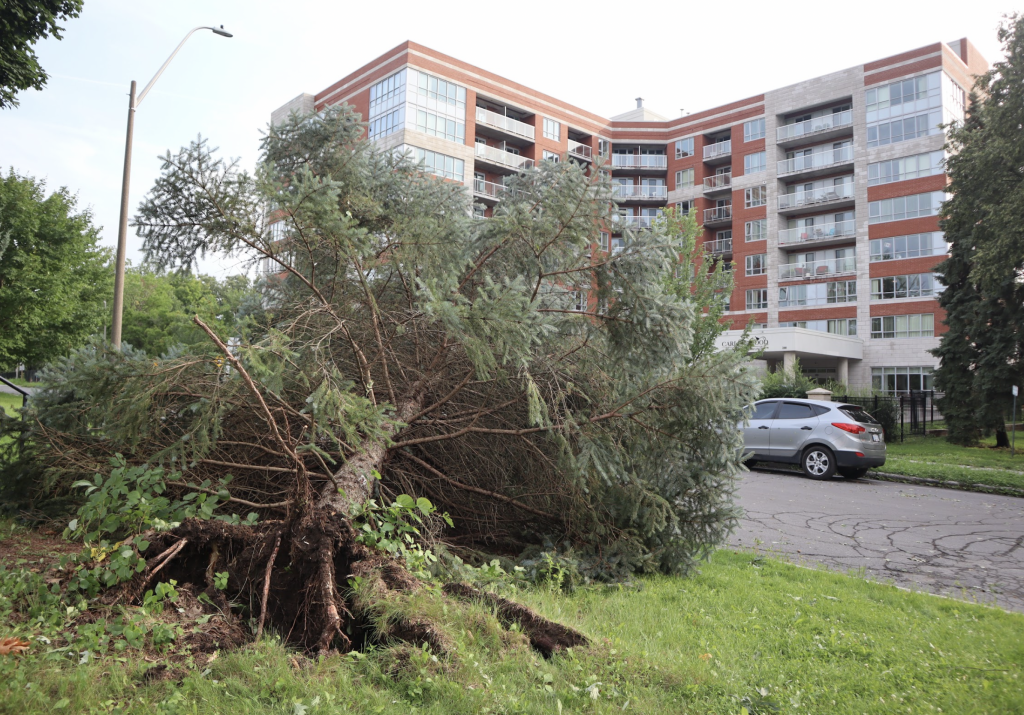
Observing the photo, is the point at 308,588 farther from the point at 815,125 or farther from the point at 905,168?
the point at 815,125

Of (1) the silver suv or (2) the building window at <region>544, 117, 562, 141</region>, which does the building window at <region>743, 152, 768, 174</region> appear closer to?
(2) the building window at <region>544, 117, 562, 141</region>

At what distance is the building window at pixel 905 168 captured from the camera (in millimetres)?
39750

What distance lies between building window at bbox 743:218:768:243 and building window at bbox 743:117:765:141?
646 cm

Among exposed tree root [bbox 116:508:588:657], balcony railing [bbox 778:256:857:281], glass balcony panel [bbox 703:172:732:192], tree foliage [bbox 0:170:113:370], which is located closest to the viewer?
exposed tree root [bbox 116:508:588:657]

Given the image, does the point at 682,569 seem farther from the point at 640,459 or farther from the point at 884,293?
the point at 884,293

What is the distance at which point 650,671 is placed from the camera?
3.56m

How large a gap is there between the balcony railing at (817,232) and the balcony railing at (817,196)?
63.3 inches

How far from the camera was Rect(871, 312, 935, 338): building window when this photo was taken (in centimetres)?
4044

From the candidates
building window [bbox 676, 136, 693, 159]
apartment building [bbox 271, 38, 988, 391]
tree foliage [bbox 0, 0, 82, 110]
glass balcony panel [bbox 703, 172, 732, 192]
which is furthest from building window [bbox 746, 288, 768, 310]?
tree foliage [bbox 0, 0, 82, 110]

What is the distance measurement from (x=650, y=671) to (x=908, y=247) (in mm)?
45393

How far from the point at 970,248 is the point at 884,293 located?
19.8m

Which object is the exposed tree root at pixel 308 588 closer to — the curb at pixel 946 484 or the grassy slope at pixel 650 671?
the grassy slope at pixel 650 671

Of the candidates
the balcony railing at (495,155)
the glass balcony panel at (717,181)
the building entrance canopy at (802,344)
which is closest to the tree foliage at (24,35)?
the building entrance canopy at (802,344)

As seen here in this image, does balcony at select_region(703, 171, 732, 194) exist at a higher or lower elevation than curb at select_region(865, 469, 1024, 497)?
higher
